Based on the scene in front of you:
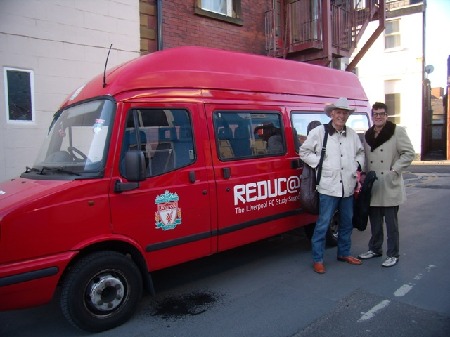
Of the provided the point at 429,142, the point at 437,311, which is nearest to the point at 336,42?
the point at 437,311

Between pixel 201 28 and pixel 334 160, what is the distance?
5554 millimetres

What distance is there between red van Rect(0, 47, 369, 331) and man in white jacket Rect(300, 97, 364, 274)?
1.60 ft

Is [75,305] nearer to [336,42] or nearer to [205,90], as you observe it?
[205,90]

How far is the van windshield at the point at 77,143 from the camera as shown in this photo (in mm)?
3551

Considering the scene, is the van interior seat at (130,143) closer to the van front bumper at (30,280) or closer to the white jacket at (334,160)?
the van front bumper at (30,280)

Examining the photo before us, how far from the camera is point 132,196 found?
11.9ft

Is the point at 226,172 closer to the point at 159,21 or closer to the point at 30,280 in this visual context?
the point at 30,280

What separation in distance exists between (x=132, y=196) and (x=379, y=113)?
310 centimetres

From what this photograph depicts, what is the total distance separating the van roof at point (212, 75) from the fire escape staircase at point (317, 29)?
428 centimetres

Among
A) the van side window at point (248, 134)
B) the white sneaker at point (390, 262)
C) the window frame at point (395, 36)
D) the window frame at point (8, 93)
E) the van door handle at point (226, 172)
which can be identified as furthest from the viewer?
the window frame at point (395, 36)

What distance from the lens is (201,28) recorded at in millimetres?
9023

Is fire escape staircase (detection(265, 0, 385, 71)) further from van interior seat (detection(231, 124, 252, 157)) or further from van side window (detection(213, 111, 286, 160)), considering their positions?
van interior seat (detection(231, 124, 252, 157))

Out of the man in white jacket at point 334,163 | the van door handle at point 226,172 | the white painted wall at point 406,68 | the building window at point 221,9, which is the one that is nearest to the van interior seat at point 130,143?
the van door handle at point 226,172

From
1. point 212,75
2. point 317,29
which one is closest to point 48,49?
point 212,75
